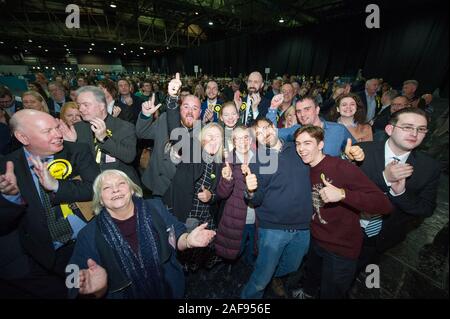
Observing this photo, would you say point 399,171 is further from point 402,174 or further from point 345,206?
point 345,206

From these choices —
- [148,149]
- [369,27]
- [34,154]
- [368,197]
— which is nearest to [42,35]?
[148,149]

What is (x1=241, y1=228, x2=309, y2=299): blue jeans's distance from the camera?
6.57 feet

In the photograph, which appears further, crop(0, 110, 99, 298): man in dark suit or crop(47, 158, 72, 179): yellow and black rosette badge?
crop(47, 158, 72, 179): yellow and black rosette badge

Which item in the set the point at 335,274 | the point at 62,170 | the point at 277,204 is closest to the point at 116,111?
the point at 62,170

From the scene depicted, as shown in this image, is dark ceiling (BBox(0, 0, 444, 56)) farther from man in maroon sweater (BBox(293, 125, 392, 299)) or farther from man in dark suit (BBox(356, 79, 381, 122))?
man in maroon sweater (BBox(293, 125, 392, 299))

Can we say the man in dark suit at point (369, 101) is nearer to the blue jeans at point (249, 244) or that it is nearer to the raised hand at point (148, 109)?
the blue jeans at point (249, 244)

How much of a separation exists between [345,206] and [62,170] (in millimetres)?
2524

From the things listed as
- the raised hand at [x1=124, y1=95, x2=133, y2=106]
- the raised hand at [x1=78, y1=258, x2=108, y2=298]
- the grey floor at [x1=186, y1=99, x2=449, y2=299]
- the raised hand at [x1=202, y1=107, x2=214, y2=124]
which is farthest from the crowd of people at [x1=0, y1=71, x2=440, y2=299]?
the raised hand at [x1=124, y1=95, x2=133, y2=106]

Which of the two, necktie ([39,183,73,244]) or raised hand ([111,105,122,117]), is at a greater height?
raised hand ([111,105,122,117])

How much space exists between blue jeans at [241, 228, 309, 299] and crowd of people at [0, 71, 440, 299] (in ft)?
0.04

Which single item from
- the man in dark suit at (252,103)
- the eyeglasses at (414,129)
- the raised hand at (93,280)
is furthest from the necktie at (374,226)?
the man in dark suit at (252,103)

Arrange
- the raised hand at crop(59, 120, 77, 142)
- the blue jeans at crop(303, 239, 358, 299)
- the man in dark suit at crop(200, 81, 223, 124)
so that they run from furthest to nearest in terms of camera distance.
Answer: the man in dark suit at crop(200, 81, 223, 124) → the raised hand at crop(59, 120, 77, 142) → the blue jeans at crop(303, 239, 358, 299)

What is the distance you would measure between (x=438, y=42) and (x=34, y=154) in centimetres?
1022
